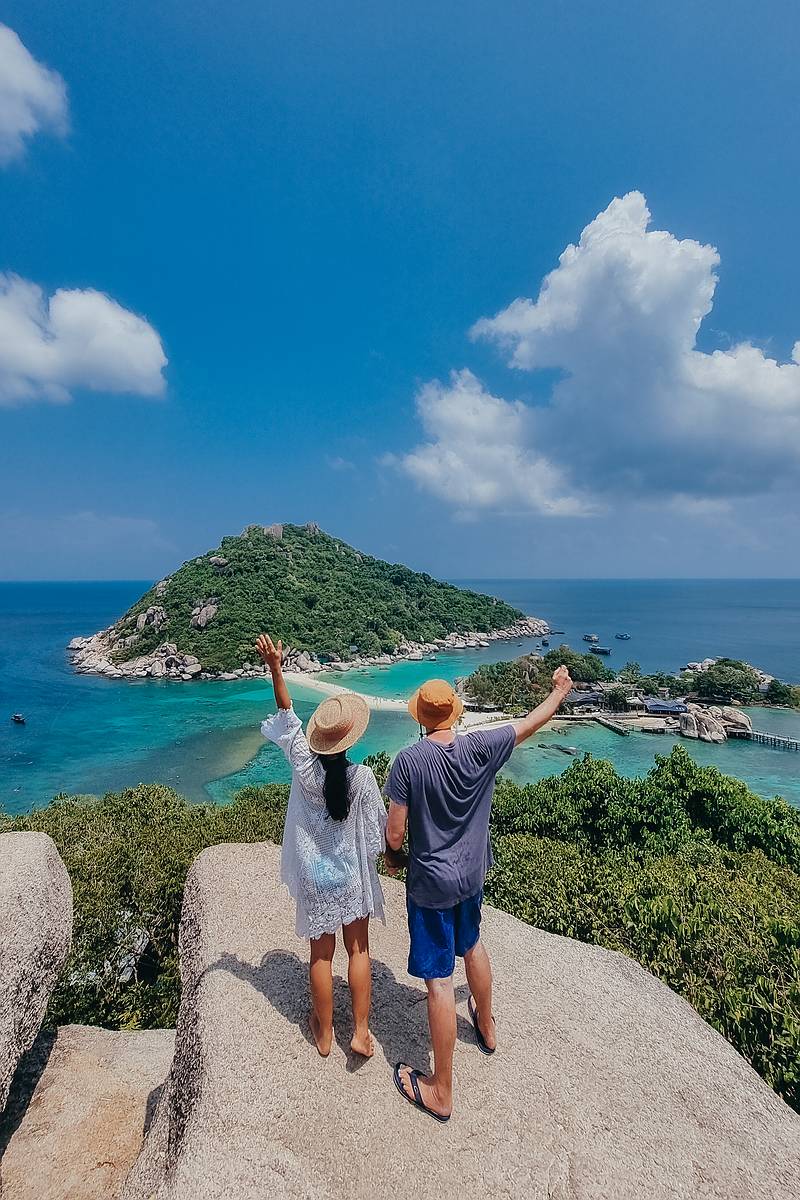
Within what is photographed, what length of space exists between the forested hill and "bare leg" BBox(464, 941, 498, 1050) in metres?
55.1

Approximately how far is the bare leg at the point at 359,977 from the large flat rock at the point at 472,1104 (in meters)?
0.17

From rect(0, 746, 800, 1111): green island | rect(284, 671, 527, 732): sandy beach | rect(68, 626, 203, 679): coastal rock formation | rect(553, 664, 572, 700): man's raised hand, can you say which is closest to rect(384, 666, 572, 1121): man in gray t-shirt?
rect(553, 664, 572, 700): man's raised hand

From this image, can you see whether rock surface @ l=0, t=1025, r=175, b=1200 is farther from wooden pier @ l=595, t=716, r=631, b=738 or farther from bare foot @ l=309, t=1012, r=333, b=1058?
wooden pier @ l=595, t=716, r=631, b=738

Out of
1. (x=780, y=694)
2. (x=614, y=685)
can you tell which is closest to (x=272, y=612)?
(x=614, y=685)

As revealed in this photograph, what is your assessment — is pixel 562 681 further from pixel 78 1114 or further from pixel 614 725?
pixel 614 725

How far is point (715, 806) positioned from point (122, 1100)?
13376mm

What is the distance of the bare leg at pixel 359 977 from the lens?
3352mm

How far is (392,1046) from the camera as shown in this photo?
3.58 meters

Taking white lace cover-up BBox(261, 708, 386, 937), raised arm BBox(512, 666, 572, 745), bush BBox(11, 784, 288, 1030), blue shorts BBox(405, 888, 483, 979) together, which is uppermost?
raised arm BBox(512, 666, 572, 745)

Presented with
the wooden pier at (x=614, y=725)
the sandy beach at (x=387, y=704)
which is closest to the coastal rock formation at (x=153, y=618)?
the sandy beach at (x=387, y=704)

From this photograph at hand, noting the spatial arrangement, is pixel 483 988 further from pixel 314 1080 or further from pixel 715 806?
pixel 715 806

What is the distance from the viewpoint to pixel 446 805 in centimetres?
298

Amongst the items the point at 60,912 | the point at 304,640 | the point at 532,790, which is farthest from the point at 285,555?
the point at 60,912

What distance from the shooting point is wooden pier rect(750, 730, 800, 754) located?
117 ft
